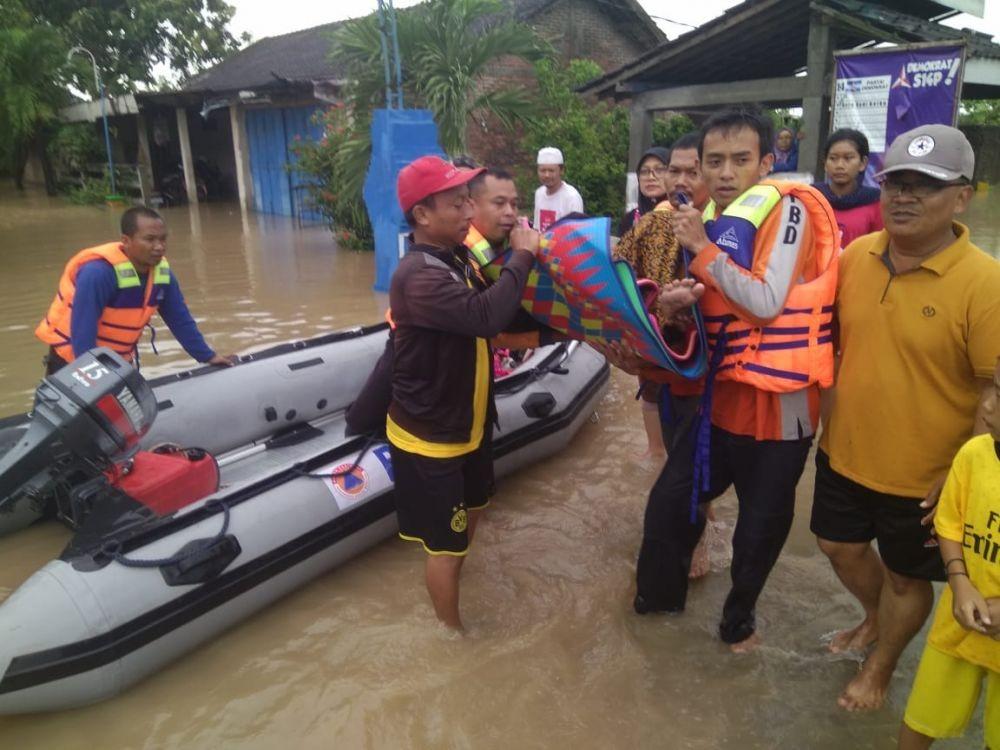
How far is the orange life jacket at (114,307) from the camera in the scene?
3.76m

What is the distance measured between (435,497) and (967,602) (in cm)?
156

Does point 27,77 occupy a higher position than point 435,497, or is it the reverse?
point 27,77

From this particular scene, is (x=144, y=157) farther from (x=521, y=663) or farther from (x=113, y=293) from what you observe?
(x=521, y=663)

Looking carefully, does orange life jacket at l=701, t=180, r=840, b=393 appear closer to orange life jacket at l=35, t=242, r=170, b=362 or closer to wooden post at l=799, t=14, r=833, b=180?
orange life jacket at l=35, t=242, r=170, b=362

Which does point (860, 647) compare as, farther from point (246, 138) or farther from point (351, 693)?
point (246, 138)

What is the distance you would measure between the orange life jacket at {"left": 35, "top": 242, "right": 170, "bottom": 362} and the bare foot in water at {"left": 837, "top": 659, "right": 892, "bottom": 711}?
3.63m

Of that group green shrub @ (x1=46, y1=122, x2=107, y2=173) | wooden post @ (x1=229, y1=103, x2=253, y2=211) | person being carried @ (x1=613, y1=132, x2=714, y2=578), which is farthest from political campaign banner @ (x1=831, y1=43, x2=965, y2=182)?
green shrub @ (x1=46, y1=122, x2=107, y2=173)

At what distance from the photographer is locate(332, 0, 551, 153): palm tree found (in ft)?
32.7

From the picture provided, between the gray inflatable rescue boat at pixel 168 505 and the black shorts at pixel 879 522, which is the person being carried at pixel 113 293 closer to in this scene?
the gray inflatable rescue boat at pixel 168 505

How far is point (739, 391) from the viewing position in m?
2.43

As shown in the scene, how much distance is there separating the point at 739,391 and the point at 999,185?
77.8ft

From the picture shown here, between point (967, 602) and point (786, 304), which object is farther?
point (786, 304)

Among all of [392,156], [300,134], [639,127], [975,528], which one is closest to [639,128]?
[639,127]

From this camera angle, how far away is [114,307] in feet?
12.6
